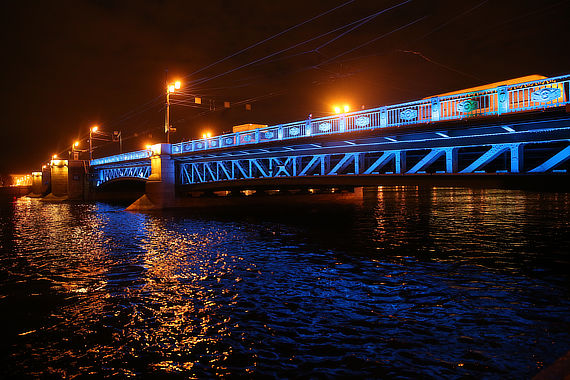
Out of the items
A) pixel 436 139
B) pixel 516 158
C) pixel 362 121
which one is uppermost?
pixel 362 121

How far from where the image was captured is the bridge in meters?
14.5

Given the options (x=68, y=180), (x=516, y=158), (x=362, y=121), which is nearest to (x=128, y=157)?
(x=68, y=180)

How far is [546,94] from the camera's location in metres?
13.7

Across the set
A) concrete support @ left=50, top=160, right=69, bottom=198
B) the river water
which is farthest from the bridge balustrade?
concrete support @ left=50, top=160, right=69, bottom=198

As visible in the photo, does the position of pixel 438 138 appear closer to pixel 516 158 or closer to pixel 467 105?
pixel 467 105

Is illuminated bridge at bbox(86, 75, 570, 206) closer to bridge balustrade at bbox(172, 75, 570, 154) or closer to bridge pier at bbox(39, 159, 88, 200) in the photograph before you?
bridge balustrade at bbox(172, 75, 570, 154)

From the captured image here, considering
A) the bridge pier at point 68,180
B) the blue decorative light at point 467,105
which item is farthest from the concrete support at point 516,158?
the bridge pier at point 68,180

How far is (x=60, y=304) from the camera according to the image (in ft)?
29.3

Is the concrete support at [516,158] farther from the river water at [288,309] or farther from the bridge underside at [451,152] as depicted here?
the river water at [288,309]

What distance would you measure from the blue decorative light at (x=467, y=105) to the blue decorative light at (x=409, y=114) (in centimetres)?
209

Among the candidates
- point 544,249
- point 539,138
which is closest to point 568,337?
point 544,249

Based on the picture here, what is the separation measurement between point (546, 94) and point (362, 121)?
8.41m

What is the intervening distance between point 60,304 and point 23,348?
101 inches

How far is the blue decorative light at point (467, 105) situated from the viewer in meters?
15.8
